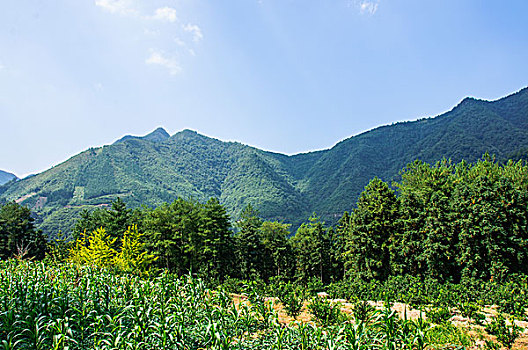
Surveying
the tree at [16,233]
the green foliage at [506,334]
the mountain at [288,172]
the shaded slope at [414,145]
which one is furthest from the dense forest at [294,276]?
the shaded slope at [414,145]

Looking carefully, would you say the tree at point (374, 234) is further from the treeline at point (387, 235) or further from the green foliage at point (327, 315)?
the green foliage at point (327, 315)

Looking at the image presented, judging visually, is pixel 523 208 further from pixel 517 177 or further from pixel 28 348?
pixel 28 348

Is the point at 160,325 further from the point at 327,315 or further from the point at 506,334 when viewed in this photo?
the point at 506,334

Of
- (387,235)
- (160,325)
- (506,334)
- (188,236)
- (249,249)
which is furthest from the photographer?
(249,249)

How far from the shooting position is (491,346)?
493cm

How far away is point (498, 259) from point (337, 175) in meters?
125

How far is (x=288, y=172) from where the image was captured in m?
178

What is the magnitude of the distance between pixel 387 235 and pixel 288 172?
525ft

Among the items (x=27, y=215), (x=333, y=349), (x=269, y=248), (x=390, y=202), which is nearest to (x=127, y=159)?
(x=27, y=215)

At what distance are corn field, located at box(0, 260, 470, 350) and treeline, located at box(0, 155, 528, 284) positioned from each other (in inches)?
245

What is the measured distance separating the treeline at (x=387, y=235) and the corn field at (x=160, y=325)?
20.4 ft

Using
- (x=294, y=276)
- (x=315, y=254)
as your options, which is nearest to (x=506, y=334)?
(x=315, y=254)

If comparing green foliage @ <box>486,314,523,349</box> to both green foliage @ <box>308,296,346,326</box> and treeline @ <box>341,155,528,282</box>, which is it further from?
treeline @ <box>341,155,528,282</box>

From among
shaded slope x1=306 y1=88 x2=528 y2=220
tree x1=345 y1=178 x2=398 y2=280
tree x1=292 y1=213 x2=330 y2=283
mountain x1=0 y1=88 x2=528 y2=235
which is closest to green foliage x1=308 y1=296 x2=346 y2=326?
tree x1=345 y1=178 x2=398 y2=280
